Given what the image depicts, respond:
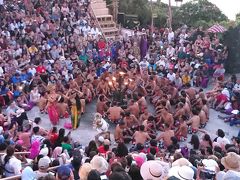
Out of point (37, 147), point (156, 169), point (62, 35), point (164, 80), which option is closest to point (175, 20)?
point (62, 35)

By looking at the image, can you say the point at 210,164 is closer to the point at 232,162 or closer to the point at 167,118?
the point at 232,162

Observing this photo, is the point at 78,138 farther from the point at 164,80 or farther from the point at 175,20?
the point at 175,20

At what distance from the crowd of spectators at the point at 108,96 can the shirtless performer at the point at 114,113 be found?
0.04 m

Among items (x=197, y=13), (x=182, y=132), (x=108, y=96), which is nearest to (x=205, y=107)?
(x=182, y=132)

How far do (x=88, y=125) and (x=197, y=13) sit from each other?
26193 millimetres

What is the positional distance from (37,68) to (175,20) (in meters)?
20.6

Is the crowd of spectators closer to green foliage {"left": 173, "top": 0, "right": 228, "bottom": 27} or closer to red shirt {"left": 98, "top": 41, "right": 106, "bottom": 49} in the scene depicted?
red shirt {"left": 98, "top": 41, "right": 106, "bottom": 49}

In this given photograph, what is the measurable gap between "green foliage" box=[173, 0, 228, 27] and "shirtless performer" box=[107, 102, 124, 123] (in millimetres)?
23362

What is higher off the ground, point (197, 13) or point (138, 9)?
point (138, 9)

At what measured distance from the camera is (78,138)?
1473 cm

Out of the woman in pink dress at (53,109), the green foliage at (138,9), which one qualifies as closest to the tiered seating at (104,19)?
the green foliage at (138,9)

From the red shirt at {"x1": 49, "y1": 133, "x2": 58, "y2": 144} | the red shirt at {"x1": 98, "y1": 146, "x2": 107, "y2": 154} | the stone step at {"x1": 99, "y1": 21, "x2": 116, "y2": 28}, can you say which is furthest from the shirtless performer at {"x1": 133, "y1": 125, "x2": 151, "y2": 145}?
the stone step at {"x1": 99, "y1": 21, "x2": 116, "y2": 28}

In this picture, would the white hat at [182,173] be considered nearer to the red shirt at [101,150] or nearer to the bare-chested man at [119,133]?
the red shirt at [101,150]

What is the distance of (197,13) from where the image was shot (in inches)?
1565
